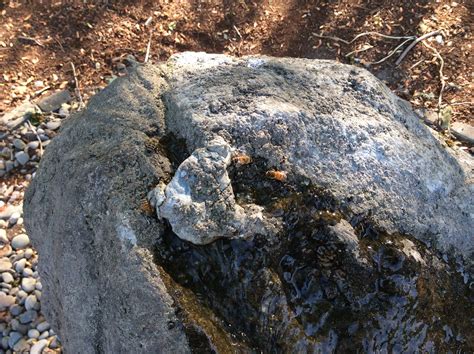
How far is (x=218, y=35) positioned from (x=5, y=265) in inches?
91.2

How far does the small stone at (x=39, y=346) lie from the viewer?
2.91 metres

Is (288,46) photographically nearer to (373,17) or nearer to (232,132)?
(373,17)

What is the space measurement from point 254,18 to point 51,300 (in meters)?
2.98

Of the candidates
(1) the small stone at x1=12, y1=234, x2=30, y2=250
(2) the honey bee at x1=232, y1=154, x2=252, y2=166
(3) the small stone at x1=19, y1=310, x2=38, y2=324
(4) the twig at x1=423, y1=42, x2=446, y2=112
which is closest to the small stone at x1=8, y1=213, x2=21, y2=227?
(1) the small stone at x1=12, y1=234, x2=30, y2=250

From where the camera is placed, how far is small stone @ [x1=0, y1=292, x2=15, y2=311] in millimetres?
3092

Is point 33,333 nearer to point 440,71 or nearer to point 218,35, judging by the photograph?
point 218,35

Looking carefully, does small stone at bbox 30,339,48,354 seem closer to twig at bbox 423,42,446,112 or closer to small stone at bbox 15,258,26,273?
small stone at bbox 15,258,26,273

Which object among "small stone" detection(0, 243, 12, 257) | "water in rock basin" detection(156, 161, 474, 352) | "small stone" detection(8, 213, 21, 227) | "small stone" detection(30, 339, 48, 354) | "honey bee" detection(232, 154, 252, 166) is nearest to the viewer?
"water in rock basin" detection(156, 161, 474, 352)

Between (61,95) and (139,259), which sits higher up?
(139,259)

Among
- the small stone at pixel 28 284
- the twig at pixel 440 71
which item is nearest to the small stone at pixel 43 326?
the small stone at pixel 28 284

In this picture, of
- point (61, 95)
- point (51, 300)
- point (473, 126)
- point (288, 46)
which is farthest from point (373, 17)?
point (51, 300)

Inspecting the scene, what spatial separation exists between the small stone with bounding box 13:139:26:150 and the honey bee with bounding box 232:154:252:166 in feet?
7.94

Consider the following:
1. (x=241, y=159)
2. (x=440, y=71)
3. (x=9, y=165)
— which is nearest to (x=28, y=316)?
(x=9, y=165)

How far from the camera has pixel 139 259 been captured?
1.62 meters
